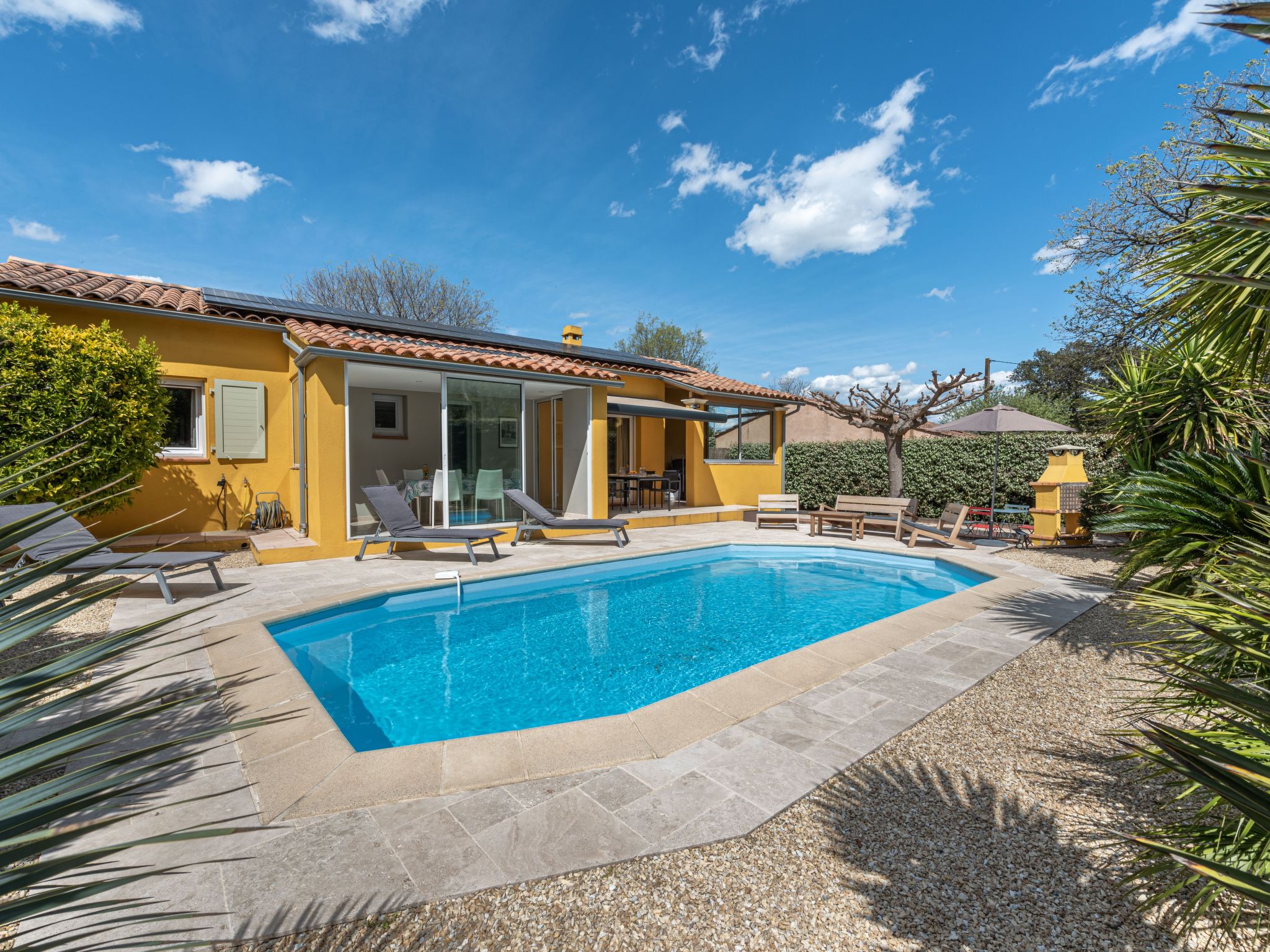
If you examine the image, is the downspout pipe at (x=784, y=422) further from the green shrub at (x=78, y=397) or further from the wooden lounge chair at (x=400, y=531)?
the green shrub at (x=78, y=397)

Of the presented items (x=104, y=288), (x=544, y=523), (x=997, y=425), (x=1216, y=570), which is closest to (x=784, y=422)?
(x=997, y=425)

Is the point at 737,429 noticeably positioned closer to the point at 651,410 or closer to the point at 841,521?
the point at 651,410

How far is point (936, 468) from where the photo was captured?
17.7 metres

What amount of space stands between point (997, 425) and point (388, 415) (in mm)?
16351

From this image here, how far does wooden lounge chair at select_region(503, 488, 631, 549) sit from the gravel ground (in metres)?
8.77

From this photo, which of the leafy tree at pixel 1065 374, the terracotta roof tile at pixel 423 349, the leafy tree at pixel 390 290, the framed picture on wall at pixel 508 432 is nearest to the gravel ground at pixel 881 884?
the terracotta roof tile at pixel 423 349

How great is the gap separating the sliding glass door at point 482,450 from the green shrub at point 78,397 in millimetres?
4987

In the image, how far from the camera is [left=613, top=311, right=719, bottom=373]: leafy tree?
4300 cm

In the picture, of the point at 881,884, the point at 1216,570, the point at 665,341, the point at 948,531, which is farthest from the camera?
the point at 665,341

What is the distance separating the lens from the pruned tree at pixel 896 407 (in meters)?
14.8

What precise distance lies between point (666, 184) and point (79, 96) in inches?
785

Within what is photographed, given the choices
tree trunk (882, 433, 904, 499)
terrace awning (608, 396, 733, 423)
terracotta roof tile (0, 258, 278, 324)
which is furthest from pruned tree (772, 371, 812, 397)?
terracotta roof tile (0, 258, 278, 324)

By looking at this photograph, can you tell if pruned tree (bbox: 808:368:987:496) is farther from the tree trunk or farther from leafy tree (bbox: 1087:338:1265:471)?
leafy tree (bbox: 1087:338:1265:471)

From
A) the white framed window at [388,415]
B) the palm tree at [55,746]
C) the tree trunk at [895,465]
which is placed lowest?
the palm tree at [55,746]
